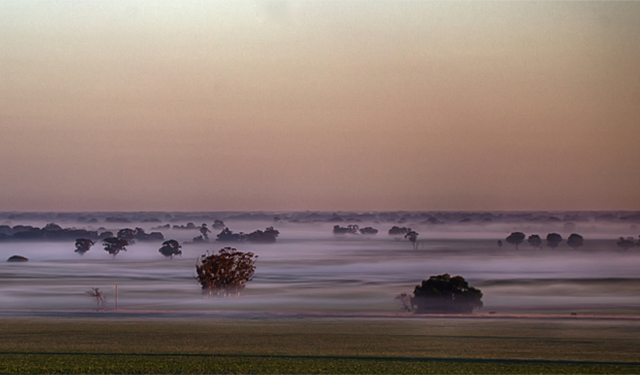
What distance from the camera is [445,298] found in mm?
47219

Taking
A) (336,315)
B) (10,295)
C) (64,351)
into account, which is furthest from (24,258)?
(64,351)

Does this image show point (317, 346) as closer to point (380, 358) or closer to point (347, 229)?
point (380, 358)

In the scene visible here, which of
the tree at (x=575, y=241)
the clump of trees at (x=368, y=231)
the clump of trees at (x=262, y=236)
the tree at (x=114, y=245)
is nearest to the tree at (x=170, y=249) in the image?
the tree at (x=114, y=245)

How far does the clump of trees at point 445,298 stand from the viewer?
4672cm

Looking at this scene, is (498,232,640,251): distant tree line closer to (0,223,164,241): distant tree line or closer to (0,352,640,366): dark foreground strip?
(0,223,164,241): distant tree line

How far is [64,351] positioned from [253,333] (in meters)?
7.43

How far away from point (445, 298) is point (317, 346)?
2221 cm

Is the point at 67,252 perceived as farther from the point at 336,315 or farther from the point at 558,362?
the point at 558,362

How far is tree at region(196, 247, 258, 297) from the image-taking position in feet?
186

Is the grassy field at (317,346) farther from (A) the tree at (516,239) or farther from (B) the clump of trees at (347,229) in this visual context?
(B) the clump of trees at (347,229)

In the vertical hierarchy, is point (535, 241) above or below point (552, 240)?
above

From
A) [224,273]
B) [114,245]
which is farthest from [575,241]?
[224,273]

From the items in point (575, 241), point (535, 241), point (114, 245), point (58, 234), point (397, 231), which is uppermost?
→ point (397, 231)

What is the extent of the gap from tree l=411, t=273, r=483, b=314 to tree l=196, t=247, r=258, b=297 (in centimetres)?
1282
